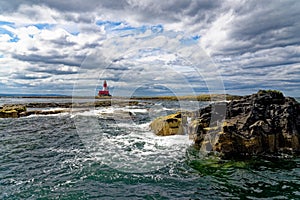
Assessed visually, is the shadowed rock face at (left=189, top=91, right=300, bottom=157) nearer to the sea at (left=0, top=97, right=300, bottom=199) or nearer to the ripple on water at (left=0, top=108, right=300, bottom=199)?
the sea at (left=0, top=97, right=300, bottom=199)

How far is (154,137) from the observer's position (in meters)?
21.7

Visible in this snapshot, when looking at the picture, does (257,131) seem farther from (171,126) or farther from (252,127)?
(171,126)

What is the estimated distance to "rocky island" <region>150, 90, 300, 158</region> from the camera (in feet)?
48.9

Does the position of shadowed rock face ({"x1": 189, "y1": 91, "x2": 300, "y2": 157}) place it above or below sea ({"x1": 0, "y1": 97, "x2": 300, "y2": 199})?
above

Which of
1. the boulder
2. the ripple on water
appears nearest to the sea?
the ripple on water

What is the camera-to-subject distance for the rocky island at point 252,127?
48.9 ft

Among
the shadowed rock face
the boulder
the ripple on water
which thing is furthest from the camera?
the boulder

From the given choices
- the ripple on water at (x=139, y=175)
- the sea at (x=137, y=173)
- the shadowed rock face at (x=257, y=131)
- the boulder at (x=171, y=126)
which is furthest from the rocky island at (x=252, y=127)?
the boulder at (x=171, y=126)

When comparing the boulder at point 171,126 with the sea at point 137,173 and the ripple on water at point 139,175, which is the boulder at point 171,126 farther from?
the ripple on water at point 139,175

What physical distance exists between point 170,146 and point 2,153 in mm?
12381

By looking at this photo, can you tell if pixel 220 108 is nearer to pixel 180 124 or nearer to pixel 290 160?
pixel 180 124

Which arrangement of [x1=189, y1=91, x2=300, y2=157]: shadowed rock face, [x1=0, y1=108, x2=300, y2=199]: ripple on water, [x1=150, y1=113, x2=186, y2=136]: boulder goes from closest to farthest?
[x1=0, y1=108, x2=300, y2=199]: ripple on water → [x1=189, y1=91, x2=300, y2=157]: shadowed rock face → [x1=150, y1=113, x2=186, y2=136]: boulder

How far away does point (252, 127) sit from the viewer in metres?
15.4

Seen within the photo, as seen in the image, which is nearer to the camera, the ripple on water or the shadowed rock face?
the ripple on water
